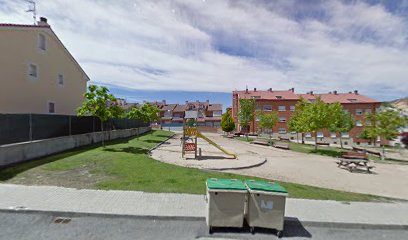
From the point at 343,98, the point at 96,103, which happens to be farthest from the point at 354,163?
the point at 343,98

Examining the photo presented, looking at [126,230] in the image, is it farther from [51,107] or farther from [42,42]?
[42,42]

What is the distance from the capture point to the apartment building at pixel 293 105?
5084cm

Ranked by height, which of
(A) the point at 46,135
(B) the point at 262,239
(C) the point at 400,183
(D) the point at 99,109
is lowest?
(C) the point at 400,183

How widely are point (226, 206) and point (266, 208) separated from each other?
0.80 m

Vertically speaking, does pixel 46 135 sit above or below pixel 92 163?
above

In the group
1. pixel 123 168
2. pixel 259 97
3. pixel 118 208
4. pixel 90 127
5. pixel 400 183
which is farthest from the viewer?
pixel 259 97

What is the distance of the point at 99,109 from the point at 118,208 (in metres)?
11.4

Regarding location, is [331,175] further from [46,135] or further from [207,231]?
[46,135]

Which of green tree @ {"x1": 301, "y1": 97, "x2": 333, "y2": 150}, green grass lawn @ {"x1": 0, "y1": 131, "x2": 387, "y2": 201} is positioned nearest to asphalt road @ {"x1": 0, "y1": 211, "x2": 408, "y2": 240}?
green grass lawn @ {"x1": 0, "y1": 131, "x2": 387, "y2": 201}

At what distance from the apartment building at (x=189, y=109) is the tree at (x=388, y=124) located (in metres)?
49.8

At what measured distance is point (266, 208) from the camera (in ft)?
15.9

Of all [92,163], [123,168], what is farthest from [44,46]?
[123,168]

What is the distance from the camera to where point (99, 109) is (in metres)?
15.6

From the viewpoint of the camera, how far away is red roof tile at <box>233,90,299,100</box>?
55781mm
